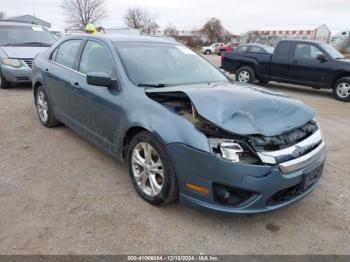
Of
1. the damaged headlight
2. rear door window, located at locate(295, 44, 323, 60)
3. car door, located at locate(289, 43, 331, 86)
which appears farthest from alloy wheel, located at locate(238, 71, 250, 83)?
the damaged headlight

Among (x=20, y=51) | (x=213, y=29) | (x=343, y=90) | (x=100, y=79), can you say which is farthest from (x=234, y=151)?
(x=213, y=29)

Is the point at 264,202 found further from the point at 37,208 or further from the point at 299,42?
the point at 299,42

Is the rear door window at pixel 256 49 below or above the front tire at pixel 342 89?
above

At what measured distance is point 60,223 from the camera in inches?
107

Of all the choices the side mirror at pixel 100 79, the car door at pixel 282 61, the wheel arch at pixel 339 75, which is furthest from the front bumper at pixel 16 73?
the wheel arch at pixel 339 75

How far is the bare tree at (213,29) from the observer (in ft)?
210

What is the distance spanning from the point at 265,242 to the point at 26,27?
917 centimetres

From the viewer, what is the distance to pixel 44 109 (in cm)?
509

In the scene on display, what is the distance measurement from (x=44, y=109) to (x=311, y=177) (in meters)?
4.20

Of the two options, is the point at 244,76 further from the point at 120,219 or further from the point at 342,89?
the point at 120,219

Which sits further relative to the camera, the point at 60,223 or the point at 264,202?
the point at 60,223

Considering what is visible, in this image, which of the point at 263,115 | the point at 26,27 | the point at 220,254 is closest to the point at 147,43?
the point at 263,115

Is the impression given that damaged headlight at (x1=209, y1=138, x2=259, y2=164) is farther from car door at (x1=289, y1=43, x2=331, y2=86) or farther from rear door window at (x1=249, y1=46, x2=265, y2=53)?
rear door window at (x1=249, y1=46, x2=265, y2=53)

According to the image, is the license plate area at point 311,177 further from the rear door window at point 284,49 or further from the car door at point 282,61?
the rear door window at point 284,49
